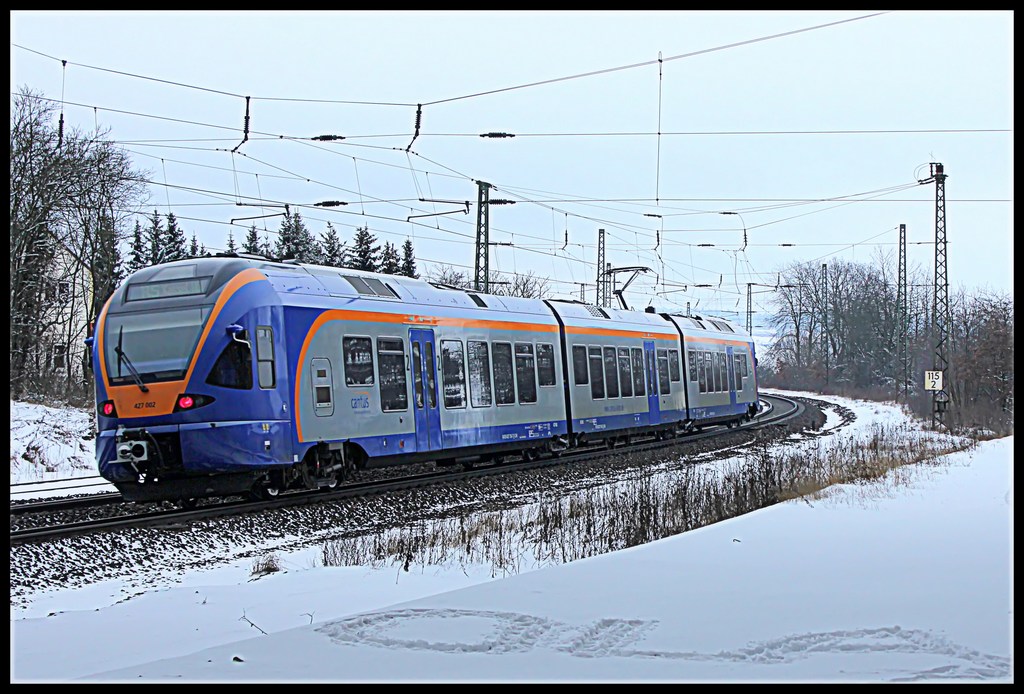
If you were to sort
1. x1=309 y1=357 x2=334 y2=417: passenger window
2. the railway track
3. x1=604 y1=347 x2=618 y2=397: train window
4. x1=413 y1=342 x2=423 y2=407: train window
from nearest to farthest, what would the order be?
the railway track < x1=309 y1=357 x2=334 y2=417: passenger window < x1=413 y1=342 x2=423 y2=407: train window < x1=604 y1=347 x2=618 y2=397: train window

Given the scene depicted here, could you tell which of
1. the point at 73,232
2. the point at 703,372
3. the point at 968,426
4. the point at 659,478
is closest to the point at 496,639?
the point at 659,478

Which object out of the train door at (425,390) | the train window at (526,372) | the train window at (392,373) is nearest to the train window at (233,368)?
the train window at (392,373)

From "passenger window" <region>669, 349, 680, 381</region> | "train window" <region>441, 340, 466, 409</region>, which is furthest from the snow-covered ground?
"passenger window" <region>669, 349, 680, 381</region>

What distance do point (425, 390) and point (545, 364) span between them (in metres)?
4.42

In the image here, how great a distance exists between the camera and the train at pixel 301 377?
12992 millimetres

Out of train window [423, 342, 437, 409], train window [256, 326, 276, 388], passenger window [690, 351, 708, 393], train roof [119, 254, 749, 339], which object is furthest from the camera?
passenger window [690, 351, 708, 393]

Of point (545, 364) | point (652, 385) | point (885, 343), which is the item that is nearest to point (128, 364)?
point (545, 364)

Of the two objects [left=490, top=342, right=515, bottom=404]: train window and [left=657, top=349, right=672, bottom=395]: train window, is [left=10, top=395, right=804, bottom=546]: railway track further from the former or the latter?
[left=657, top=349, right=672, bottom=395]: train window

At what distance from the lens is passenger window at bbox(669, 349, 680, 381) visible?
26.9 m

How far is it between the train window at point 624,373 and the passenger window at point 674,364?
2921 millimetres

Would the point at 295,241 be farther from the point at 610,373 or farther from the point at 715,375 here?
the point at 610,373

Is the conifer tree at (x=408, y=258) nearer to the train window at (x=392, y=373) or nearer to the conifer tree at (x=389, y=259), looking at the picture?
the conifer tree at (x=389, y=259)

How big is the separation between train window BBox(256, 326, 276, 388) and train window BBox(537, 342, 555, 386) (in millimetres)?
7620

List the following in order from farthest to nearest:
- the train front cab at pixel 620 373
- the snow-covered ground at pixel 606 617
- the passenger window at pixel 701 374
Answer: the passenger window at pixel 701 374 < the train front cab at pixel 620 373 < the snow-covered ground at pixel 606 617
